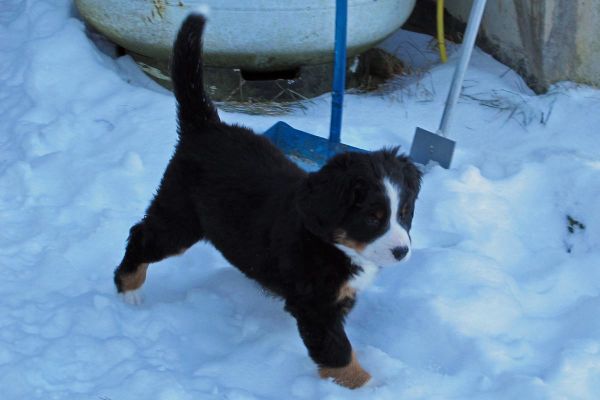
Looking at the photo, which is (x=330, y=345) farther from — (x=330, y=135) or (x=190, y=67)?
(x=330, y=135)

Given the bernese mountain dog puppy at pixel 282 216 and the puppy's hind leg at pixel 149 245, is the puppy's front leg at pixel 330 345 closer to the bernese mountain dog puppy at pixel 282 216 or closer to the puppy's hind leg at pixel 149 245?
the bernese mountain dog puppy at pixel 282 216

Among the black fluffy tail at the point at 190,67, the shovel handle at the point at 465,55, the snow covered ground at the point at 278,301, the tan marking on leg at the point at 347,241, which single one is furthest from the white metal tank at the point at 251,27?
the tan marking on leg at the point at 347,241

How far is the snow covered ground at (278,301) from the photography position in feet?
7.66

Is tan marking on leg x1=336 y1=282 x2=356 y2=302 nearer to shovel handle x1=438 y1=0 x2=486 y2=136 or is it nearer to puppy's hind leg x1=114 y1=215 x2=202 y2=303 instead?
puppy's hind leg x1=114 y1=215 x2=202 y2=303

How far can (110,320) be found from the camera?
8.61 feet

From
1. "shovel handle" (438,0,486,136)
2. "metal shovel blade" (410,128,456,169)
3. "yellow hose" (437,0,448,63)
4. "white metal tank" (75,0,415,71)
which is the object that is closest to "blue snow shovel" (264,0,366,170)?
"metal shovel blade" (410,128,456,169)

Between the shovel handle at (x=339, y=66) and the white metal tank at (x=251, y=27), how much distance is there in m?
0.66

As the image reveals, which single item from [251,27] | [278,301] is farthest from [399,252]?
[251,27]

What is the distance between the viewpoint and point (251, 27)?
4098 mm

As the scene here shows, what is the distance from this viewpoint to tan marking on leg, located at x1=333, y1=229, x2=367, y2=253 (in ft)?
6.84

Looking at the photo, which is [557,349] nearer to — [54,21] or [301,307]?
[301,307]

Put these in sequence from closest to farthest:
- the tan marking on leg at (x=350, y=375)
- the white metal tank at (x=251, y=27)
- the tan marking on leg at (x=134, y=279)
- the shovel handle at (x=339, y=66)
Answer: the tan marking on leg at (x=350, y=375) → the tan marking on leg at (x=134, y=279) → the shovel handle at (x=339, y=66) → the white metal tank at (x=251, y=27)

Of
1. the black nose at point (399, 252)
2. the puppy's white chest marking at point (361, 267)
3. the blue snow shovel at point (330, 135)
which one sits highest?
the black nose at point (399, 252)

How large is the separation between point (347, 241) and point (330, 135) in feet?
5.19
